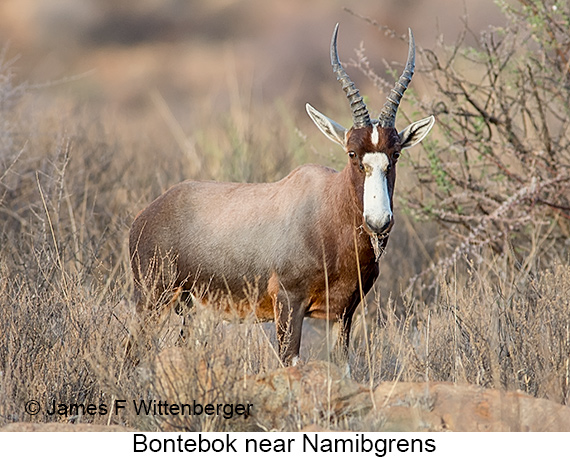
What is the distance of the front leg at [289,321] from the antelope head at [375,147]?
734mm

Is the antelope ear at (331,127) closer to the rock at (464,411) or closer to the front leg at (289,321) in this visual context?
the front leg at (289,321)

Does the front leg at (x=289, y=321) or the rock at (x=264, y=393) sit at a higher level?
the front leg at (x=289, y=321)

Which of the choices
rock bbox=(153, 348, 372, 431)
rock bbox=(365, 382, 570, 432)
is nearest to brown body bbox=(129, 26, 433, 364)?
rock bbox=(153, 348, 372, 431)

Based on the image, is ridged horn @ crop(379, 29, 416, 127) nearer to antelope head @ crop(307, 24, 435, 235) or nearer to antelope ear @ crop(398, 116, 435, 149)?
antelope head @ crop(307, 24, 435, 235)

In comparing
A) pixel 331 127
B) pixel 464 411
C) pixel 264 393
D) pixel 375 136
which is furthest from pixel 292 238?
pixel 464 411

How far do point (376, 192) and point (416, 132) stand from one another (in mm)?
892

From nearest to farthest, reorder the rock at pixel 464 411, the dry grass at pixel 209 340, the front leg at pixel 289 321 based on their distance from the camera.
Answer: the rock at pixel 464 411, the dry grass at pixel 209 340, the front leg at pixel 289 321

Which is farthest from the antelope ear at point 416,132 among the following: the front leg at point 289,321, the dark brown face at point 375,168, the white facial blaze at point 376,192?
the front leg at point 289,321

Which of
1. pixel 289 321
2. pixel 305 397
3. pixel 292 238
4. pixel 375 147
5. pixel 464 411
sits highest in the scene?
pixel 375 147

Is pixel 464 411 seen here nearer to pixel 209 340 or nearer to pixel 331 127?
pixel 209 340

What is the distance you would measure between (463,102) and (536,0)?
1.14 m

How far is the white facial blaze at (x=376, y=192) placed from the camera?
574 centimetres

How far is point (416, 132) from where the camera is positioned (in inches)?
256
